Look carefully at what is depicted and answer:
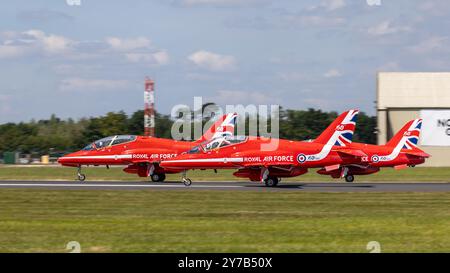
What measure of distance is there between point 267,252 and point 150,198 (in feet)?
46.6

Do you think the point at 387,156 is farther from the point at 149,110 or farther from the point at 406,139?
the point at 149,110

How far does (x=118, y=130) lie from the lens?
9956 cm

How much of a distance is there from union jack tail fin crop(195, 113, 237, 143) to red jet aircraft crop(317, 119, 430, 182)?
666 cm

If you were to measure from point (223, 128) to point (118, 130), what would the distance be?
2145 inches

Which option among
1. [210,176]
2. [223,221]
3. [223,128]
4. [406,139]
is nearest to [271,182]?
[223,128]

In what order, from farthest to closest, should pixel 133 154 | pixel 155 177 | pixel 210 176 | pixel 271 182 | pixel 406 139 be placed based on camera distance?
pixel 210 176
pixel 406 139
pixel 133 154
pixel 155 177
pixel 271 182

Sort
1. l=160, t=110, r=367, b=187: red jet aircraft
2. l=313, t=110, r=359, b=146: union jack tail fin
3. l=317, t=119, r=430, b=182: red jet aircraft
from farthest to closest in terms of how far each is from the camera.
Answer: l=317, t=119, r=430, b=182: red jet aircraft → l=313, t=110, r=359, b=146: union jack tail fin → l=160, t=110, r=367, b=187: red jet aircraft

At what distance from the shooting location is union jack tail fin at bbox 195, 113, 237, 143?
4675 cm

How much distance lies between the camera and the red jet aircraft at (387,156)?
43.4 meters

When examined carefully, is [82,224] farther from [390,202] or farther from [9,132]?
[9,132]

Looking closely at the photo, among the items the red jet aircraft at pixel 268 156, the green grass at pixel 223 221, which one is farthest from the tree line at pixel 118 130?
the green grass at pixel 223 221

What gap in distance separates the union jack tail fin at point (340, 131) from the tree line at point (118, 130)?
186ft

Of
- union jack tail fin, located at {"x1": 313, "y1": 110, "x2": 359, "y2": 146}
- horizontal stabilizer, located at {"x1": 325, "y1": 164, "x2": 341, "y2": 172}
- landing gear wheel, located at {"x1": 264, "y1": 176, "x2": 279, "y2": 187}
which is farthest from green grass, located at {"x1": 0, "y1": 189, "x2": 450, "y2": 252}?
horizontal stabilizer, located at {"x1": 325, "y1": 164, "x2": 341, "y2": 172}

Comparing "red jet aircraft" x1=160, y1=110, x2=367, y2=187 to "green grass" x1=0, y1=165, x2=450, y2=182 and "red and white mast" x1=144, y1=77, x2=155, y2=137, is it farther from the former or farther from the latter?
"red and white mast" x1=144, y1=77, x2=155, y2=137
